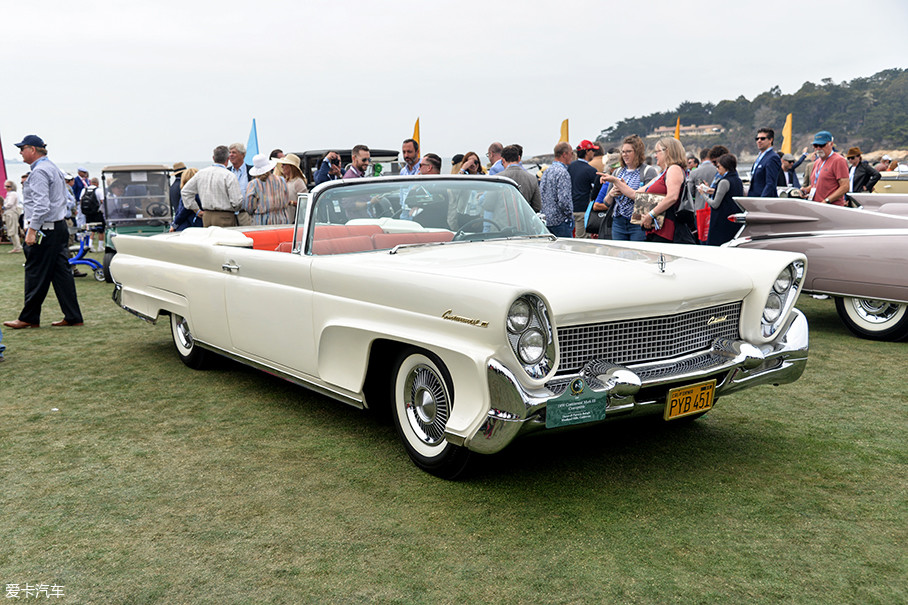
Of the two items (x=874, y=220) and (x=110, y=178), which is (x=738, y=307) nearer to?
(x=874, y=220)

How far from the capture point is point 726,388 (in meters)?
3.63

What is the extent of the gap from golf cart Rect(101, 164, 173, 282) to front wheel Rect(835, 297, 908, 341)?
38.4 ft

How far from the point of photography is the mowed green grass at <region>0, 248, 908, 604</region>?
8.79 feet

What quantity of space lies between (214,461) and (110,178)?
12099 mm

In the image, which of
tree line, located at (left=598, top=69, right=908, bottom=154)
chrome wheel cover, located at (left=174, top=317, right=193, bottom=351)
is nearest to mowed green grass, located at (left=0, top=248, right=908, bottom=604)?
chrome wheel cover, located at (left=174, top=317, right=193, bottom=351)

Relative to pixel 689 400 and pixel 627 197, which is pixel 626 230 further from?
pixel 689 400

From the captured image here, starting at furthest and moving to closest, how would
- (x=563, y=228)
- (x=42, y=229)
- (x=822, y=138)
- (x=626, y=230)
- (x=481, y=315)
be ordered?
1. (x=822, y=138)
2. (x=563, y=228)
3. (x=42, y=229)
4. (x=626, y=230)
5. (x=481, y=315)

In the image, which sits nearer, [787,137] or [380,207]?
[380,207]

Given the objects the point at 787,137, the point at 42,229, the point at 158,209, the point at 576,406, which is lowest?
the point at 576,406

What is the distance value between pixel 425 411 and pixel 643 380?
1.03 metres

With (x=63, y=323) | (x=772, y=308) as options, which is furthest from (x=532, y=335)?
(x=63, y=323)

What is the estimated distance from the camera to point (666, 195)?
21.4ft

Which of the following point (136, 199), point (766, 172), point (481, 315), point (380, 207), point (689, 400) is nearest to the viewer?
point (481, 315)

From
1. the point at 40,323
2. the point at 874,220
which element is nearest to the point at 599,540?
the point at 874,220
